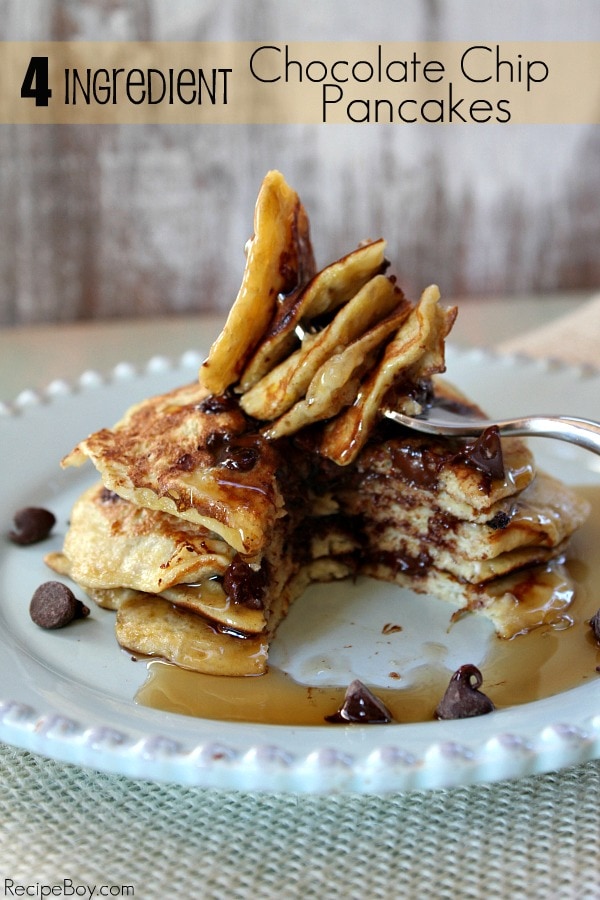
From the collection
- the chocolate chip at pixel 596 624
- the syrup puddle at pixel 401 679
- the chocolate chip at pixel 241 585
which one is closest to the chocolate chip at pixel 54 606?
the syrup puddle at pixel 401 679

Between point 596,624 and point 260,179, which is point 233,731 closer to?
point 596,624

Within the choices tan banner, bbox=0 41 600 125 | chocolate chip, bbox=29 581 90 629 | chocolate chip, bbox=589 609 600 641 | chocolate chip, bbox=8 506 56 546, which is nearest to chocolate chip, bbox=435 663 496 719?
chocolate chip, bbox=589 609 600 641

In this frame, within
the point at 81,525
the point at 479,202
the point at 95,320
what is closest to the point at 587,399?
the point at 81,525

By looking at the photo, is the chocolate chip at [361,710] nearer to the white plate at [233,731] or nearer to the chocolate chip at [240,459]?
the white plate at [233,731]

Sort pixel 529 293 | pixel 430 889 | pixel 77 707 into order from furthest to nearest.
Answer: pixel 529 293
pixel 77 707
pixel 430 889

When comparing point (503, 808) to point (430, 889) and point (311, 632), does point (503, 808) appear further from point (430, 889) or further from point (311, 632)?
point (311, 632)

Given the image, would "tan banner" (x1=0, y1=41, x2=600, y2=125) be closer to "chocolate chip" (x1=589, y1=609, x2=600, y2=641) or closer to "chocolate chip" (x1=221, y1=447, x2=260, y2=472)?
"chocolate chip" (x1=221, y1=447, x2=260, y2=472)
